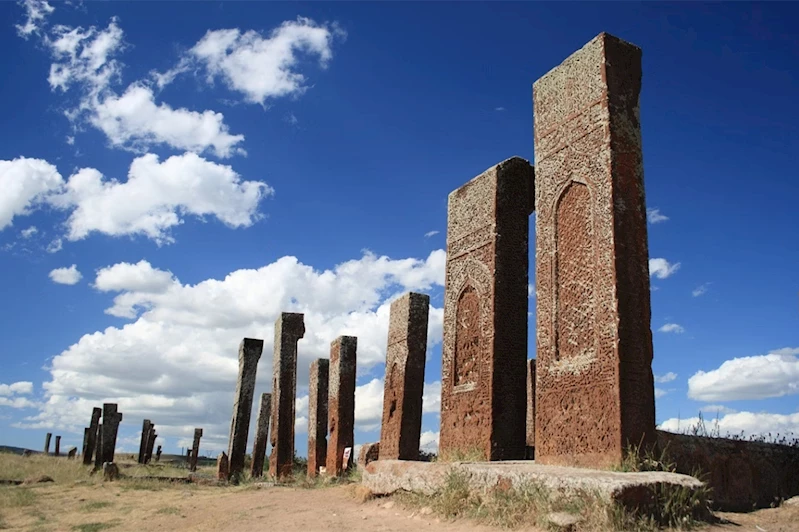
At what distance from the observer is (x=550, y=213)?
6797mm

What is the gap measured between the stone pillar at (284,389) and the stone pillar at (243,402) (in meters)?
0.72

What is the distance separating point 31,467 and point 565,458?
707 inches

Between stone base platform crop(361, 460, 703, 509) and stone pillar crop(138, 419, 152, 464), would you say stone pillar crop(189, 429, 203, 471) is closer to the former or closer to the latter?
stone pillar crop(138, 419, 152, 464)

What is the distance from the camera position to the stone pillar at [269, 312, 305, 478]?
1454cm

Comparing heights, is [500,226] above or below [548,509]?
above

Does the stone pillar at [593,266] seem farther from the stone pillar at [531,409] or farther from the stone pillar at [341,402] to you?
the stone pillar at [341,402]

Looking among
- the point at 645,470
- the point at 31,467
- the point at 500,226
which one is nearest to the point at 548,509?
the point at 645,470

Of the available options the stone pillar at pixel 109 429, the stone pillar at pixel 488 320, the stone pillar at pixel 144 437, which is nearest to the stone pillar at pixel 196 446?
the stone pillar at pixel 144 437

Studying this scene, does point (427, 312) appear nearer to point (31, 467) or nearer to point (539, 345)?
point (539, 345)

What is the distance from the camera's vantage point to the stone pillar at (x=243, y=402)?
49.7ft

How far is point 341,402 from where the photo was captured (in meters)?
13.5

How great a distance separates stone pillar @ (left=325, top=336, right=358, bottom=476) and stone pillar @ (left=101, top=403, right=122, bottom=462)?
836cm

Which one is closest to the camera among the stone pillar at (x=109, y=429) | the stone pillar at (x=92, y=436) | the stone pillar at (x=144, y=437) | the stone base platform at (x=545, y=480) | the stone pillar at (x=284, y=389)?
the stone base platform at (x=545, y=480)

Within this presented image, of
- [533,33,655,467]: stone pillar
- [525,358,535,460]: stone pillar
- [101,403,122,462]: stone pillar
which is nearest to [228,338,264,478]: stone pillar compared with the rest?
[101,403,122,462]: stone pillar
